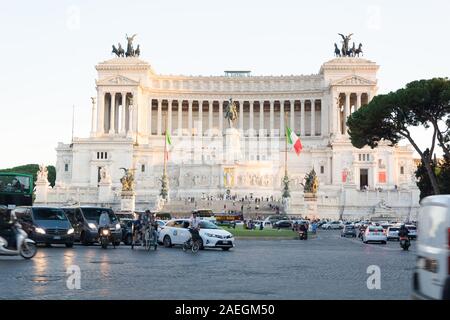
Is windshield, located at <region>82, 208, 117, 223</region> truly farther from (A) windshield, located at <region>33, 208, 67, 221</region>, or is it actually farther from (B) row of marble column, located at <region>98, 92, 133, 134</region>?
(B) row of marble column, located at <region>98, 92, 133, 134</region>

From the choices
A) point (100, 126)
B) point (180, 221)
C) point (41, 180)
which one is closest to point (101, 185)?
point (41, 180)

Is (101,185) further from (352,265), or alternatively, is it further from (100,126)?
(352,265)

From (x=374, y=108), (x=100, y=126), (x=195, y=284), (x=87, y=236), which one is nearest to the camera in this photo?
(x=195, y=284)

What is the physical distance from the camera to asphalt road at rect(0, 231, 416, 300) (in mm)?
12688

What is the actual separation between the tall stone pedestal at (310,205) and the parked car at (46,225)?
151 feet

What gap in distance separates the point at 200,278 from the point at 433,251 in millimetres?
7970

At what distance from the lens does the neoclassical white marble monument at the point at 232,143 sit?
84938mm

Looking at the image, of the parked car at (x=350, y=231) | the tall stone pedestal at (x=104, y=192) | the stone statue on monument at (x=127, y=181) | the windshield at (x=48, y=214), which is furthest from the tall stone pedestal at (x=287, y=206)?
the windshield at (x=48, y=214)

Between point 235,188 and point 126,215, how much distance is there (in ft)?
158

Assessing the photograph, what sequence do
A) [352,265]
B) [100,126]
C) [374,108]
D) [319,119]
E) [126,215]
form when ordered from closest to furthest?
[352,265]
[126,215]
[374,108]
[100,126]
[319,119]

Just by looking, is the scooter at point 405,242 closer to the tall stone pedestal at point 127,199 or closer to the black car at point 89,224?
the black car at point 89,224

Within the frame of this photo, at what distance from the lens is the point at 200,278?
15867 millimetres

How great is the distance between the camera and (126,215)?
139 ft

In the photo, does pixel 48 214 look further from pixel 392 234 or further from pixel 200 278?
pixel 392 234
